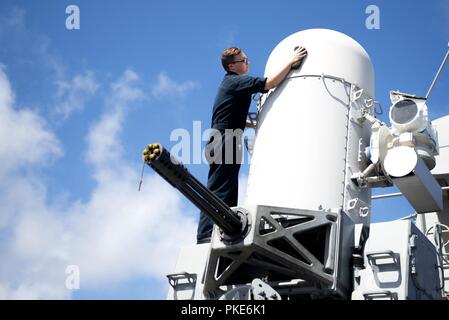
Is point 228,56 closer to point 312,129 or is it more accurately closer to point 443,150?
point 312,129

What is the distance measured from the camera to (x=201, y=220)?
20.1 ft

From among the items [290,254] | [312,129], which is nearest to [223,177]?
[312,129]

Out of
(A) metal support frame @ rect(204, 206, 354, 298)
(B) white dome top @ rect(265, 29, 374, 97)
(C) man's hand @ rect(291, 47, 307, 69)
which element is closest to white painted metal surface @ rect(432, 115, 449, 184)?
(B) white dome top @ rect(265, 29, 374, 97)

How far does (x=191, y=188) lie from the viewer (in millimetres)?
5023

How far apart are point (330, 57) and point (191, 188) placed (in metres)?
2.10

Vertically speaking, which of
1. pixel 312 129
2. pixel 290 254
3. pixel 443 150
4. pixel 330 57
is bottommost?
pixel 290 254

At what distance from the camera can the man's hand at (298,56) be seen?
6371 mm

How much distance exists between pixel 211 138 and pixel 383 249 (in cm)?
181

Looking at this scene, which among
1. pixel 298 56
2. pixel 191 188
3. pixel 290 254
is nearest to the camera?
pixel 191 188

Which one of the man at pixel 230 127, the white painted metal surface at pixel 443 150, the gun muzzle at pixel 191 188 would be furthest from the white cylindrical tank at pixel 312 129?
the white painted metal surface at pixel 443 150

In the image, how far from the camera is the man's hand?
6371 millimetres

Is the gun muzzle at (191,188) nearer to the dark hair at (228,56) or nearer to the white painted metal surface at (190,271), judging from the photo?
the white painted metal surface at (190,271)
